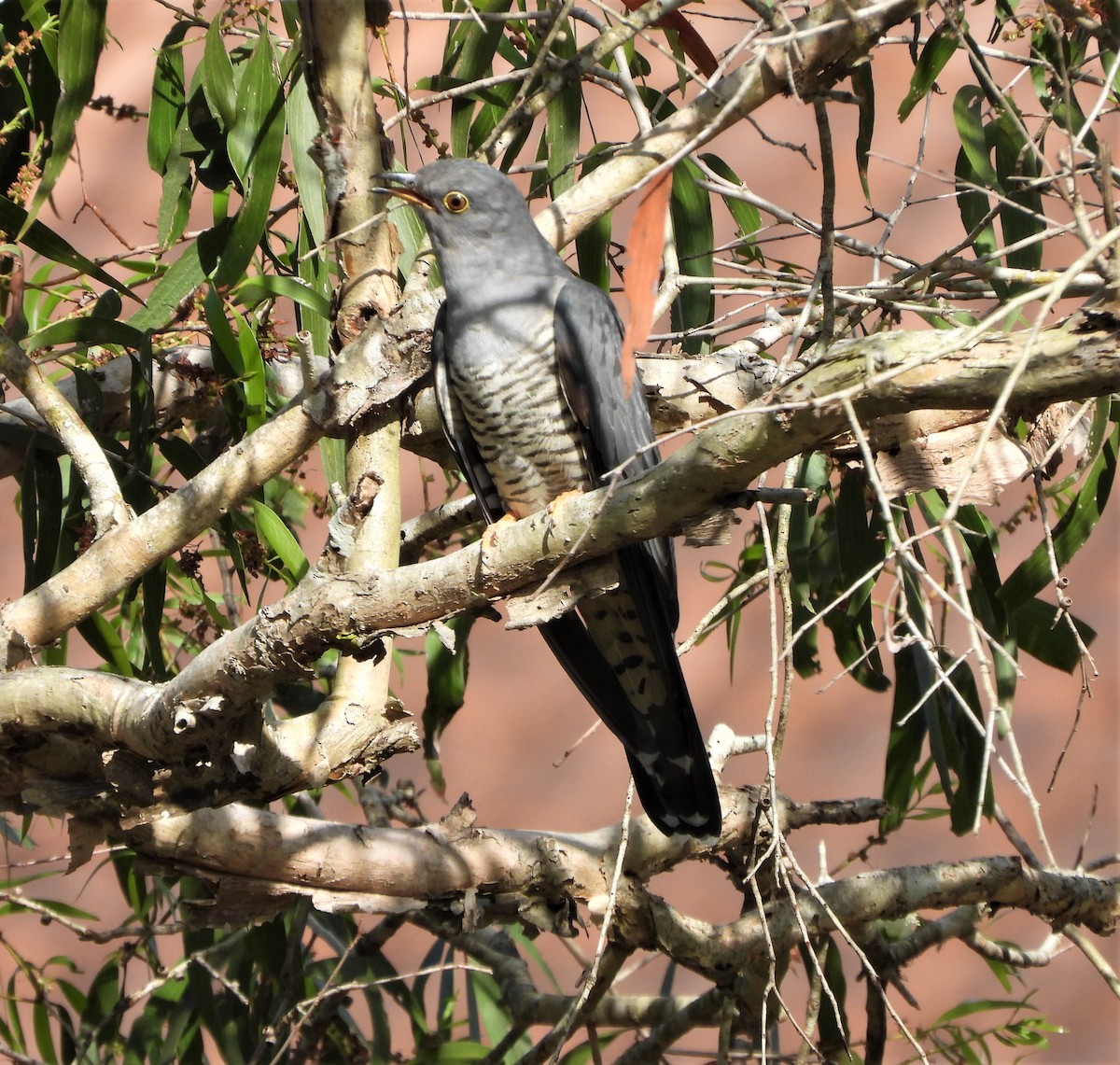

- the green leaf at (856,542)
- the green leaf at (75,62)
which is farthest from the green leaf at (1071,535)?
the green leaf at (75,62)

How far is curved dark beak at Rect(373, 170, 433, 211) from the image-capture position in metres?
1.92

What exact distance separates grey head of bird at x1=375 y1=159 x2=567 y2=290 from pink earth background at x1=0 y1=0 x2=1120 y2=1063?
53cm

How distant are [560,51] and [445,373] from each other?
65 cm

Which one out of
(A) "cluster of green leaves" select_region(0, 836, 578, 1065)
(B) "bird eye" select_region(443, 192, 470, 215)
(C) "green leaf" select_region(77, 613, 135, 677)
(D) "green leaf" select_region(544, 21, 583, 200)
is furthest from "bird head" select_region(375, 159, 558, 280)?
(A) "cluster of green leaves" select_region(0, 836, 578, 1065)

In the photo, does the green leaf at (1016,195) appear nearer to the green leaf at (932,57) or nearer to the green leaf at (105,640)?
the green leaf at (932,57)

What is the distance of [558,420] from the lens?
2330 mm

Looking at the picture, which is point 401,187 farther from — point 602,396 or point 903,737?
point 903,737

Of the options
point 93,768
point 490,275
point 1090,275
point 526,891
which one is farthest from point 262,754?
point 1090,275

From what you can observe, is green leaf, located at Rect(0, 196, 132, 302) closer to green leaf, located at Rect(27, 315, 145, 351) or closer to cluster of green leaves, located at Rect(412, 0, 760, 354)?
green leaf, located at Rect(27, 315, 145, 351)

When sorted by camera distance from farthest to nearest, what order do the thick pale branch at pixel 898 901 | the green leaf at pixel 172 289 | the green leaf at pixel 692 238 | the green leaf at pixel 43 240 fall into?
the green leaf at pixel 692 238
the thick pale branch at pixel 898 901
the green leaf at pixel 172 289
the green leaf at pixel 43 240

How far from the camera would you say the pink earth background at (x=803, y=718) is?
283cm

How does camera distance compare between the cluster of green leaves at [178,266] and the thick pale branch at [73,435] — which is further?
the cluster of green leaves at [178,266]

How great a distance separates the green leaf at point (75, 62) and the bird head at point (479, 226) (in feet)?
2.04

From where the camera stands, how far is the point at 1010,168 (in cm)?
224
